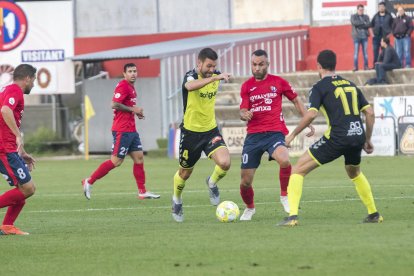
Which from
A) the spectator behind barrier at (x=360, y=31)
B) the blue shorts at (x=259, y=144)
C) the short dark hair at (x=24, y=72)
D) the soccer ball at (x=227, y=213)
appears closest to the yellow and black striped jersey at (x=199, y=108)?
the blue shorts at (x=259, y=144)

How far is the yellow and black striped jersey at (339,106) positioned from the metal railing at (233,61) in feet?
82.5

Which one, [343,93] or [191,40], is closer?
[343,93]

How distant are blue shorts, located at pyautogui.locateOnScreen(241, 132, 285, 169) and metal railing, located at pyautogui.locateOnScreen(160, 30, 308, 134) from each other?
2279 cm

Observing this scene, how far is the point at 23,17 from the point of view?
144 feet

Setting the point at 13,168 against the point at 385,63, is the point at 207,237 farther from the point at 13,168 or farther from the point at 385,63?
the point at 385,63

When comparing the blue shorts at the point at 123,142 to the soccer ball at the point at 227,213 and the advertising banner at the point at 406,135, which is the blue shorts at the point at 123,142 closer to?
the soccer ball at the point at 227,213

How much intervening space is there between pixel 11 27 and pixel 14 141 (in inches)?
1179

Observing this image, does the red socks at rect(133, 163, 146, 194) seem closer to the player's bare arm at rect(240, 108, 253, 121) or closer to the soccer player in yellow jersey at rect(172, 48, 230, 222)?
the soccer player in yellow jersey at rect(172, 48, 230, 222)

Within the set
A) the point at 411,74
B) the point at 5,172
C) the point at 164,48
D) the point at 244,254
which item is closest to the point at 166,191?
the point at 5,172

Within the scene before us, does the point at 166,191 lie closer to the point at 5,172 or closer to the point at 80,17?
the point at 5,172

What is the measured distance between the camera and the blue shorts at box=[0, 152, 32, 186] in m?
14.2

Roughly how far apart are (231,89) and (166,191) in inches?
681

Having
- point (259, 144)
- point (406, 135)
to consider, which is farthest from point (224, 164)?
point (406, 135)

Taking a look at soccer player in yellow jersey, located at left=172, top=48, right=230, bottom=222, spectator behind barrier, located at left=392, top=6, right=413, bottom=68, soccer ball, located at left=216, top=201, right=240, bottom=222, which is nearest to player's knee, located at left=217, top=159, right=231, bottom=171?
soccer player in yellow jersey, located at left=172, top=48, right=230, bottom=222
